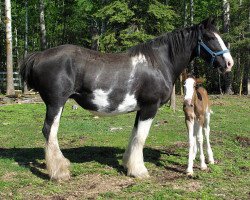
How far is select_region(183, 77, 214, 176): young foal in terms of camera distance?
21.6 feet

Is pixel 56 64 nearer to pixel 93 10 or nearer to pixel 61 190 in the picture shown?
pixel 61 190

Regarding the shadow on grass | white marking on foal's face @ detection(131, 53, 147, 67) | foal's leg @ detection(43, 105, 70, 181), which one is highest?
white marking on foal's face @ detection(131, 53, 147, 67)

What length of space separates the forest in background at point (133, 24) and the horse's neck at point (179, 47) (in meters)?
7.74

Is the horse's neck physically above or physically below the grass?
above

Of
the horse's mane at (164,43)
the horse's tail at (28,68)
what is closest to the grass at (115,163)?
the horse's tail at (28,68)

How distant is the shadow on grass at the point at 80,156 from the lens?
290 inches

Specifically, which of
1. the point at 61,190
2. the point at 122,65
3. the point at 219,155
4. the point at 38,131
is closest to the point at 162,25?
the point at 38,131

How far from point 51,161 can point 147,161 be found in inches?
83.9

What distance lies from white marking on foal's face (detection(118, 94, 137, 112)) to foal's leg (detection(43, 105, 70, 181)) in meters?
1.00

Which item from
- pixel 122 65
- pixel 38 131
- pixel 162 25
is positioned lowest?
pixel 38 131

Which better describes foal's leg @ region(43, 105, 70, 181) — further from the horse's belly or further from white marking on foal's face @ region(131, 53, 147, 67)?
white marking on foal's face @ region(131, 53, 147, 67)

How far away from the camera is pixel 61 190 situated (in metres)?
5.96

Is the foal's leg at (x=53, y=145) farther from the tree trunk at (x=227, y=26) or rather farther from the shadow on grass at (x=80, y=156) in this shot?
the tree trunk at (x=227, y=26)

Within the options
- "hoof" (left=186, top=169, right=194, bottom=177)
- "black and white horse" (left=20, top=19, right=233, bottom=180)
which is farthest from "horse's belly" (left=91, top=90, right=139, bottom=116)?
"hoof" (left=186, top=169, right=194, bottom=177)
